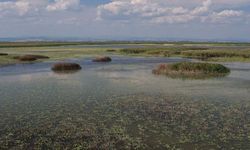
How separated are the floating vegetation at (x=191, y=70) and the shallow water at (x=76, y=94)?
2755 millimetres

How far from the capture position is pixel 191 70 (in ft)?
167

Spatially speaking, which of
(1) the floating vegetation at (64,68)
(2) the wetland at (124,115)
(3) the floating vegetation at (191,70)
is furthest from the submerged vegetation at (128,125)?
(1) the floating vegetation at (64,68)

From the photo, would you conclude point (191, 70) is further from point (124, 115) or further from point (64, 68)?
point (124, 115)

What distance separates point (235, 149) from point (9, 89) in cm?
2499

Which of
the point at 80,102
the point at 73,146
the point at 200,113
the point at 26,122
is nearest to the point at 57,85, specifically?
the point at 80,102

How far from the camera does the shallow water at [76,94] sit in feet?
74.0

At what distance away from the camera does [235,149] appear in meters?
17.4

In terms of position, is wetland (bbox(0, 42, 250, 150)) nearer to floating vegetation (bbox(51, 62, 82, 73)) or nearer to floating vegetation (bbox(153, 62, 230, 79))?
floating vegetation (bbox(153, 62, 230, 79))

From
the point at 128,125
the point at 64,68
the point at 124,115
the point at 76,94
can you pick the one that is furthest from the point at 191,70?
the point at 128,125

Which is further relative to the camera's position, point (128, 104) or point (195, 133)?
point (128, 104)

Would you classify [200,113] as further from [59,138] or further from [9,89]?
[9,89]

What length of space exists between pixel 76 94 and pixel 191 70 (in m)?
23.3

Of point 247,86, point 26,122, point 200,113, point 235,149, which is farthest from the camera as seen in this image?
point 247,86

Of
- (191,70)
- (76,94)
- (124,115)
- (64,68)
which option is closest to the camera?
(124,115)
